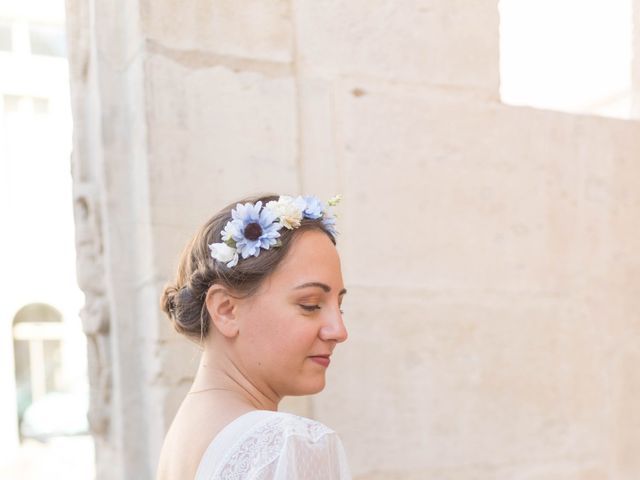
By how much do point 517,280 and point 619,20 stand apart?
45.8 inches

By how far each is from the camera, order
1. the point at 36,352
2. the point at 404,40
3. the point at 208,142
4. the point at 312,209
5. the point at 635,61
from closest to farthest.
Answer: the point at 312,209
the point at 208,142
the point at 404,40
the point at 635,61
the point at 36,352

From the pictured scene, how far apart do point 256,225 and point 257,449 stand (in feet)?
1.26

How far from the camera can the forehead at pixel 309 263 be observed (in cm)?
135

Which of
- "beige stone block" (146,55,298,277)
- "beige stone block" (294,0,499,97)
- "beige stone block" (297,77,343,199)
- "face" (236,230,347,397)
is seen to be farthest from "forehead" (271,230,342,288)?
"beige stone block" (294,0,499,97)

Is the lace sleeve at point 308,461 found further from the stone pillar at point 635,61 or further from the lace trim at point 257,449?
the stone pillar at point 635,61

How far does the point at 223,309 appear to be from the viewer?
4.51 feet

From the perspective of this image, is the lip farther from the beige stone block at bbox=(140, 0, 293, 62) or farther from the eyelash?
the beige stone block at bbox=(140, 0, 293, 62)

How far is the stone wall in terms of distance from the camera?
78.6 inches

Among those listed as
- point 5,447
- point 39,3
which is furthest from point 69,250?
point 39,3

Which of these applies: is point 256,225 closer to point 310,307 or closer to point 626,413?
point 310,307

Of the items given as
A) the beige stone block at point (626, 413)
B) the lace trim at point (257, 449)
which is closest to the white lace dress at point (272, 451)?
the lace trim at point (257, 449)

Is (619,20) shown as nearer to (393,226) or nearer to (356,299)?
(393,226)

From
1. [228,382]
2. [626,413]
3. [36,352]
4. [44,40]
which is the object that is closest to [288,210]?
[228,382]

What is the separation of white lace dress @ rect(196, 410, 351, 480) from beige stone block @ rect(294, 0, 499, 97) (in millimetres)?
1215
